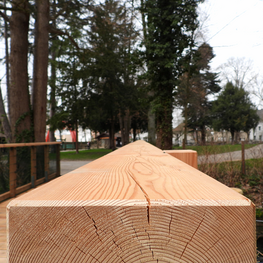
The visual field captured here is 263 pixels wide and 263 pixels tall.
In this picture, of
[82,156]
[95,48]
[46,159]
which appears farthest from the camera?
[82,156]

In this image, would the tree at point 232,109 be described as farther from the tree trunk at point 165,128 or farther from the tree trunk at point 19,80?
the tree trunk at point 19,80

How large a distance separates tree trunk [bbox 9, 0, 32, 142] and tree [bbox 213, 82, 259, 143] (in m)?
28.2

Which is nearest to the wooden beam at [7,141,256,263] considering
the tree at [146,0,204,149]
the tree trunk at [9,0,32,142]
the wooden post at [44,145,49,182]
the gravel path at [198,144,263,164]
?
the gravel path at [198,144,263,164]

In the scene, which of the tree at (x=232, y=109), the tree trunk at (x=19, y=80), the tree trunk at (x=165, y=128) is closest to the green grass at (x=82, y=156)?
the tree trunk at (x=165, y=128)

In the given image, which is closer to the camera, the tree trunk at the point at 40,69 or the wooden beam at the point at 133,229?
the wooden beam at the point at 133,229

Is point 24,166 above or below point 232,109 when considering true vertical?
below

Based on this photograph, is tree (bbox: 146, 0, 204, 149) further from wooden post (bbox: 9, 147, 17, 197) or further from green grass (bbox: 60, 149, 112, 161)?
green grass (bbox: 60, 149, 112, 161)

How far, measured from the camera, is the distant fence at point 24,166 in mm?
5215

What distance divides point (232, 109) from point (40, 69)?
1183 inches

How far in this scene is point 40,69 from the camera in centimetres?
820

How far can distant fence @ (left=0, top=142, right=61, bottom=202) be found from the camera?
17.1 feet

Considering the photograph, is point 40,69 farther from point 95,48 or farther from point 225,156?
point 225,156

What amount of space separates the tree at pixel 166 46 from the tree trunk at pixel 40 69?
13.4ft

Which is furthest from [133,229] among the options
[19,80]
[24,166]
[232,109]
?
[232,109]
